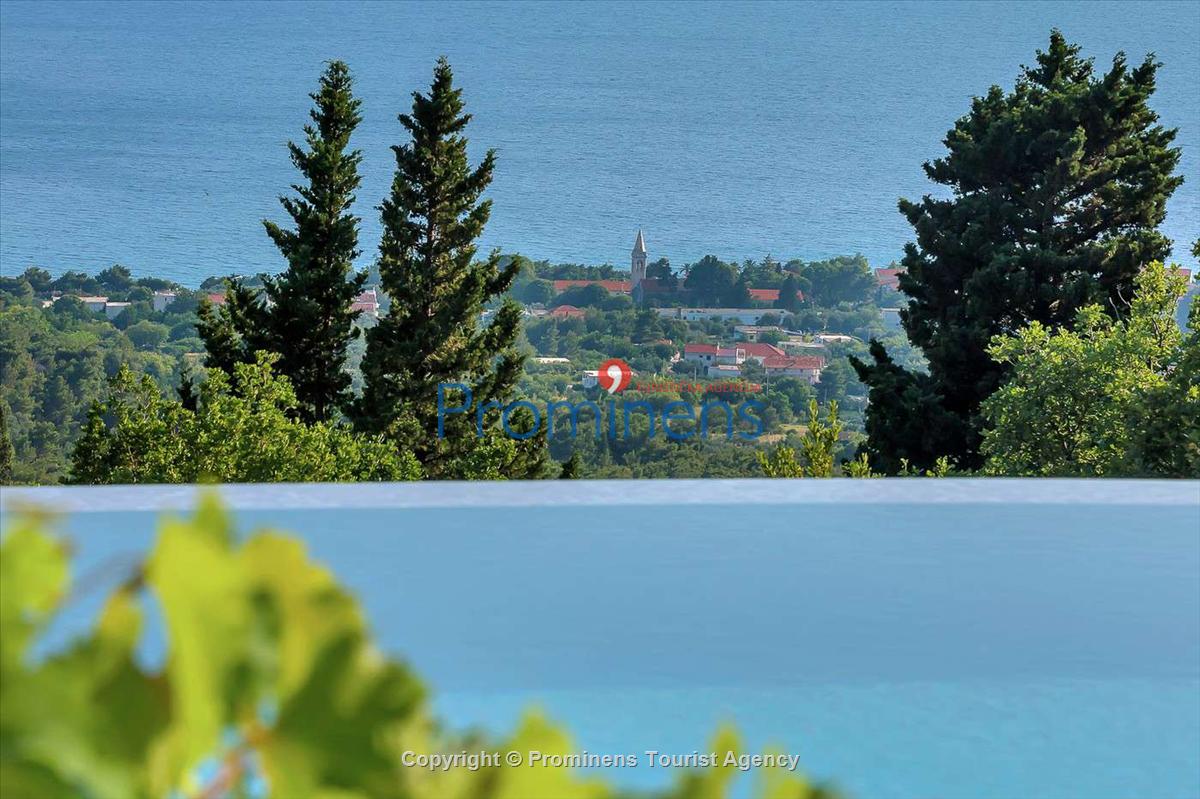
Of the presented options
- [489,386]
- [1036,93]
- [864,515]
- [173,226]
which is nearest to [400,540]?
[864,515]

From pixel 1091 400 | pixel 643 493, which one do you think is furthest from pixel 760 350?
pixel 643 493

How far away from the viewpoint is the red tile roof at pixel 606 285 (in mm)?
16156

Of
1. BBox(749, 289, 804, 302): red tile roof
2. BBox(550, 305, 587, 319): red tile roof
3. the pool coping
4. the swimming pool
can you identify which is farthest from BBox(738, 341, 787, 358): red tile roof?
the swimming pool

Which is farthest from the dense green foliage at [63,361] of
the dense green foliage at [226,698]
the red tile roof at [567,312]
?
the dense green foliage at [226,698]

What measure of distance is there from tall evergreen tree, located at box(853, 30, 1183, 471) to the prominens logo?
96.3 inches

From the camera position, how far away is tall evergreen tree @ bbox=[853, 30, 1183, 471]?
13500 mm

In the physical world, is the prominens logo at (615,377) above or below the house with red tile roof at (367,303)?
below

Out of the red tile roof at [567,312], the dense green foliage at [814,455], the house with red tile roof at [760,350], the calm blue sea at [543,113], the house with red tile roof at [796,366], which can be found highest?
the calm blue sea at [543,113]

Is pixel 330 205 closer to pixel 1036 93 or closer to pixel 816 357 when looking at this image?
pixel 816 357

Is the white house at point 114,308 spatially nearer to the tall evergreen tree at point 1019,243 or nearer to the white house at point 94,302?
the white house at point 94,302

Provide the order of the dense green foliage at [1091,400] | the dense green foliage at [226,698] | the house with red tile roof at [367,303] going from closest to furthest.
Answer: the dense green foliage at [226,698]
the dense green foliage at [1091,400]
the house with red tile roof at [367,303]

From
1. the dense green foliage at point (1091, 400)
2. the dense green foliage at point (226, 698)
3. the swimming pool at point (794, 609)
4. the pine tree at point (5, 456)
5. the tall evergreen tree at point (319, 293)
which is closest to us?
the dense green foliage at point (226, 698)

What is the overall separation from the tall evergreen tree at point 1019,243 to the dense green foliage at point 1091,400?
221 centimetres

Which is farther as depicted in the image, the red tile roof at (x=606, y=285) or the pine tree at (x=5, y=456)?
the red tile roof at (x=606, y=285)
